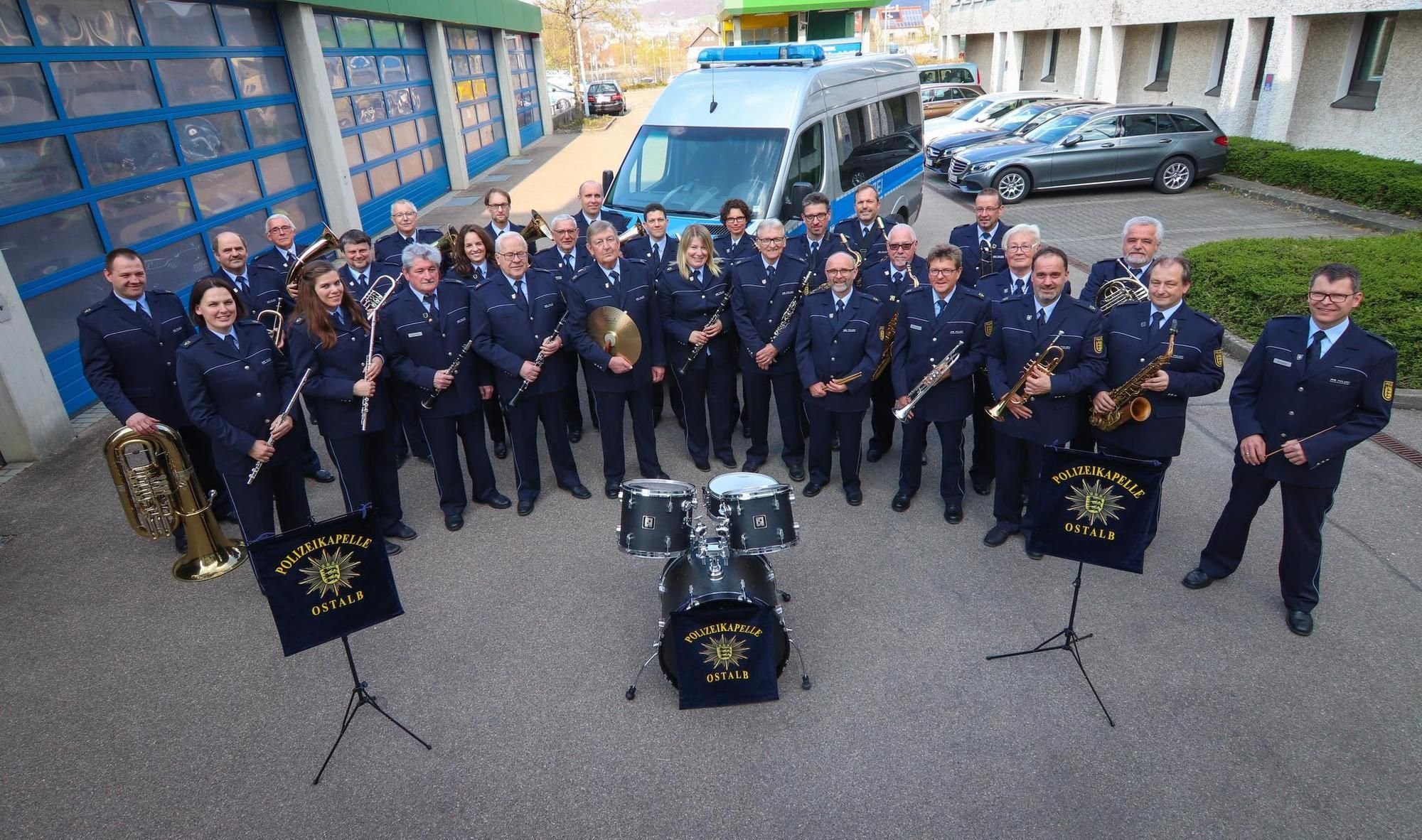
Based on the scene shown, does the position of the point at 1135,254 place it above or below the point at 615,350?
above

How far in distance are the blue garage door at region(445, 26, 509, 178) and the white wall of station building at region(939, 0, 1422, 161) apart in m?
19.6

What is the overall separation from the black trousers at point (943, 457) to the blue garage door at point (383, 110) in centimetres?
1325

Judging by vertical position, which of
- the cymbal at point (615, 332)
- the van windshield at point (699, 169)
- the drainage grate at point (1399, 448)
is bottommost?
the drainage grate at point (1399, 448)

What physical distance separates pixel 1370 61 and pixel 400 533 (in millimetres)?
21463

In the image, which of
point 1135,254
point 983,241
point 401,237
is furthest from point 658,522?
point 401,237

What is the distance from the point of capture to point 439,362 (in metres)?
5.99

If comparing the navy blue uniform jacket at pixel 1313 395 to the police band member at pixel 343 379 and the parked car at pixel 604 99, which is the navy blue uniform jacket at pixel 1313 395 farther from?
the parked car at pixel 604 99

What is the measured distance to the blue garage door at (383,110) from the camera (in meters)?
15.7

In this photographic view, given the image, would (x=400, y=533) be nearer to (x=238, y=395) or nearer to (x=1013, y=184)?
(x=238, y=395)

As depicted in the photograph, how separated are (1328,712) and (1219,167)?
17504 millimetres

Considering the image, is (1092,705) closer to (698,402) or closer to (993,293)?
(993,293)

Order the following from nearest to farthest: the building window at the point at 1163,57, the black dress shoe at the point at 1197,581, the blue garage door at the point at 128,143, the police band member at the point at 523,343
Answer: the black dress shoe at the point at 1197,581, the police band member at the point at 523,343, the blue garage door at the point at 128,143, the building window at the point at 1163,57

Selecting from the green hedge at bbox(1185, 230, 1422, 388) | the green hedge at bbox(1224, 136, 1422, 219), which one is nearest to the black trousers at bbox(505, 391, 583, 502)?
the green hedge at bbox(1185, 230, 1422, 388)

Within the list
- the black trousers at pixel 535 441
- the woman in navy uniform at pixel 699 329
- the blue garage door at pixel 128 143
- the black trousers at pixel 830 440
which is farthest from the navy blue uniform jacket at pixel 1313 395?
the blue garage door at pixel 128 143
